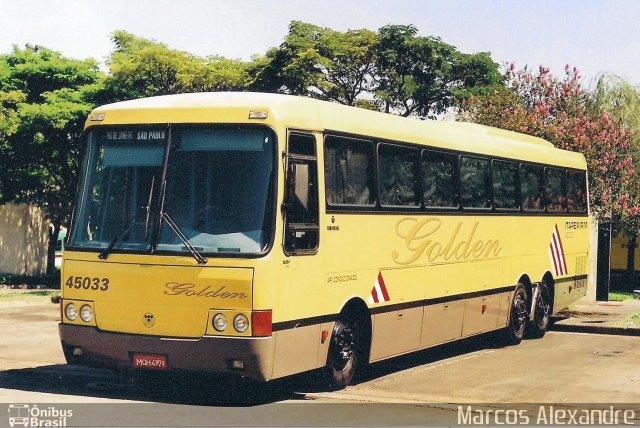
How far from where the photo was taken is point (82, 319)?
11.3 m

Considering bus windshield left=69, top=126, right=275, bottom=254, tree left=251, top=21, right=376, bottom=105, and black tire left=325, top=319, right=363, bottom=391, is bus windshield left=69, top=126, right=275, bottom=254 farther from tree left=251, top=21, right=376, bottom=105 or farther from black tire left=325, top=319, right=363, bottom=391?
tree left=251, top=21, right=376, bottom=105

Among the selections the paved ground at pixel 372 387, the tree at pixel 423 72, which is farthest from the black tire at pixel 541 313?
the tree at pixel 423 72

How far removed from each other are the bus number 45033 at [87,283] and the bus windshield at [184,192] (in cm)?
35

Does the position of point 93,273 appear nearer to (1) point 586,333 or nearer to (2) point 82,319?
(2) point 82,319

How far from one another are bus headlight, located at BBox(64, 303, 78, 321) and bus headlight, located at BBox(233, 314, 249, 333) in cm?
196

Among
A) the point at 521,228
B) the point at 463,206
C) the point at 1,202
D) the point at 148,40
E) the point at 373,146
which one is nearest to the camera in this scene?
the point at 373,146

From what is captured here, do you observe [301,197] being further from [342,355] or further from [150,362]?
[150,362]

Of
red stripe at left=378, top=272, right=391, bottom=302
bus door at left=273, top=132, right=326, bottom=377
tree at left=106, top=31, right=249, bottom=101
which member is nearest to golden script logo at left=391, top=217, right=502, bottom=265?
red stripe at left=378, top=272, right=391, bottom=302

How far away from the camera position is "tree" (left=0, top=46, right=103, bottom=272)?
1399 inches

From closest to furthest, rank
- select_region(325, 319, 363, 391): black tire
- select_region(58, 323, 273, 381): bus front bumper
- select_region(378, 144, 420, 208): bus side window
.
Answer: select_region(58, 323, 273, 381): bus front bumper → select_region(325, 319, 363, 391): black tire → select_region(378, 144, 420, 208): bus side window

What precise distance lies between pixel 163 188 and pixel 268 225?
3.97 ft

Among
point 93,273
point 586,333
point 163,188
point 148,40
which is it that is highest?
point 148,40

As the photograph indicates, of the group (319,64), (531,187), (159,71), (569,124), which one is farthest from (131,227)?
(319,64)

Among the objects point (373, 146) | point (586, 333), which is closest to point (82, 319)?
point (373, 146)
